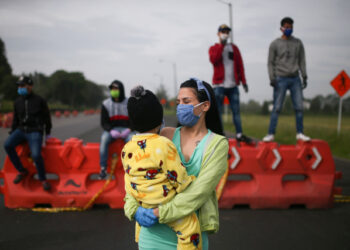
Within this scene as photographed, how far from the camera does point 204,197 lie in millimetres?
1777

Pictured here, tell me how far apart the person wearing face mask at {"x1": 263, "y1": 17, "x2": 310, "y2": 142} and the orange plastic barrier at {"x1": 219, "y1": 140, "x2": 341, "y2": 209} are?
1.54ft

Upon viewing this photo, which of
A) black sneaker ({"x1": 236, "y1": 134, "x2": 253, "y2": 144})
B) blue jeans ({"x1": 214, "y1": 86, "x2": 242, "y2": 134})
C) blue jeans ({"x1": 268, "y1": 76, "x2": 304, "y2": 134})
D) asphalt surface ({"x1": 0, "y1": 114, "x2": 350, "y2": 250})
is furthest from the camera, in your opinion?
blue jeans ({"x1": 214, "y1": 86, "x2": 242, "y2": 134})

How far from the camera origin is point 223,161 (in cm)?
186

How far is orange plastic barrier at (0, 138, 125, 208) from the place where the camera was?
541 centimetres

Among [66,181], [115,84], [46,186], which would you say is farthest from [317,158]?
[46,186]

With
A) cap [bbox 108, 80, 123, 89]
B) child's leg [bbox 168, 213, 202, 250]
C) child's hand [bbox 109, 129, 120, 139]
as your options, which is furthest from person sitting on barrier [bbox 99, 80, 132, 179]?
child's leg [bbox 168, 213, 202, 250]

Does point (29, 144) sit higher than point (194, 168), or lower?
lower

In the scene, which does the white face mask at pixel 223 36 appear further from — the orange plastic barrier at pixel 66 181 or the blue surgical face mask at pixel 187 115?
the blue surgical face mask at pixel 187 115

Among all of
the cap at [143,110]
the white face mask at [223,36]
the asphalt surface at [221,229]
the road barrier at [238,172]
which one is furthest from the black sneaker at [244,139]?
the cap at [143,110]

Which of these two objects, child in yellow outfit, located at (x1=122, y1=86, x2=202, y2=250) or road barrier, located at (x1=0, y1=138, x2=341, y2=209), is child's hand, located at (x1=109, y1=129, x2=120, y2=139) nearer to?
road barrier, located at (x1=0, y1=138, x2=341, y2=209)

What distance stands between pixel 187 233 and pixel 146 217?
0.26 metres

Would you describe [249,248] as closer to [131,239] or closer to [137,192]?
[131,239]

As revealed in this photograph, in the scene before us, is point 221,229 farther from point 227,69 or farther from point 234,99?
point 227,69

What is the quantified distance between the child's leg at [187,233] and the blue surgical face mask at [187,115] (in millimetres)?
590
